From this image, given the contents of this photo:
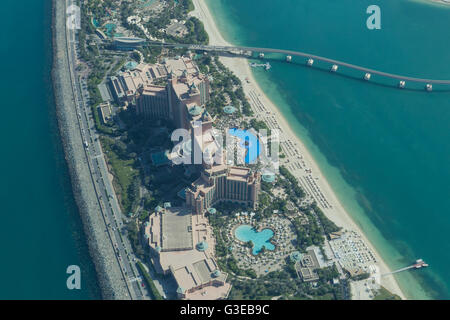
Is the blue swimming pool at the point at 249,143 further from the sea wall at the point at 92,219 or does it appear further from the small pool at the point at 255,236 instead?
the sea wall at the point at 92,219

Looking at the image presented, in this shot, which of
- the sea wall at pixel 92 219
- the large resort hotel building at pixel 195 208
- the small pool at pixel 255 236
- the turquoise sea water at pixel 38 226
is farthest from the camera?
the small pool at pixel 255 236

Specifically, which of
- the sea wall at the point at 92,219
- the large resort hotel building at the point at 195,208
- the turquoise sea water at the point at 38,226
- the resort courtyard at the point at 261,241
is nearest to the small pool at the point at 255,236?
the resort courtyard at the point at 261,241

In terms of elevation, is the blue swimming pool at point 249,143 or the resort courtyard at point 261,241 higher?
the blue swimming pool at point 249,143

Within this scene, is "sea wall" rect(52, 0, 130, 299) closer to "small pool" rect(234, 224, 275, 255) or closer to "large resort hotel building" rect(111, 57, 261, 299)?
"large resort hotel building" rect(111, 57, 261, 299)

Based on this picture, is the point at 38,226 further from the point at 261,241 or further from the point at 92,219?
the point at 261,241

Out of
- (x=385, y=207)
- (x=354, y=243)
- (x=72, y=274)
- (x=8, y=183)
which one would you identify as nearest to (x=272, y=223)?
(x=354, y=243)

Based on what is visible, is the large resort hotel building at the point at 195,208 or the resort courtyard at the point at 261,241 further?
the resort courtyard at the point at 261,241
